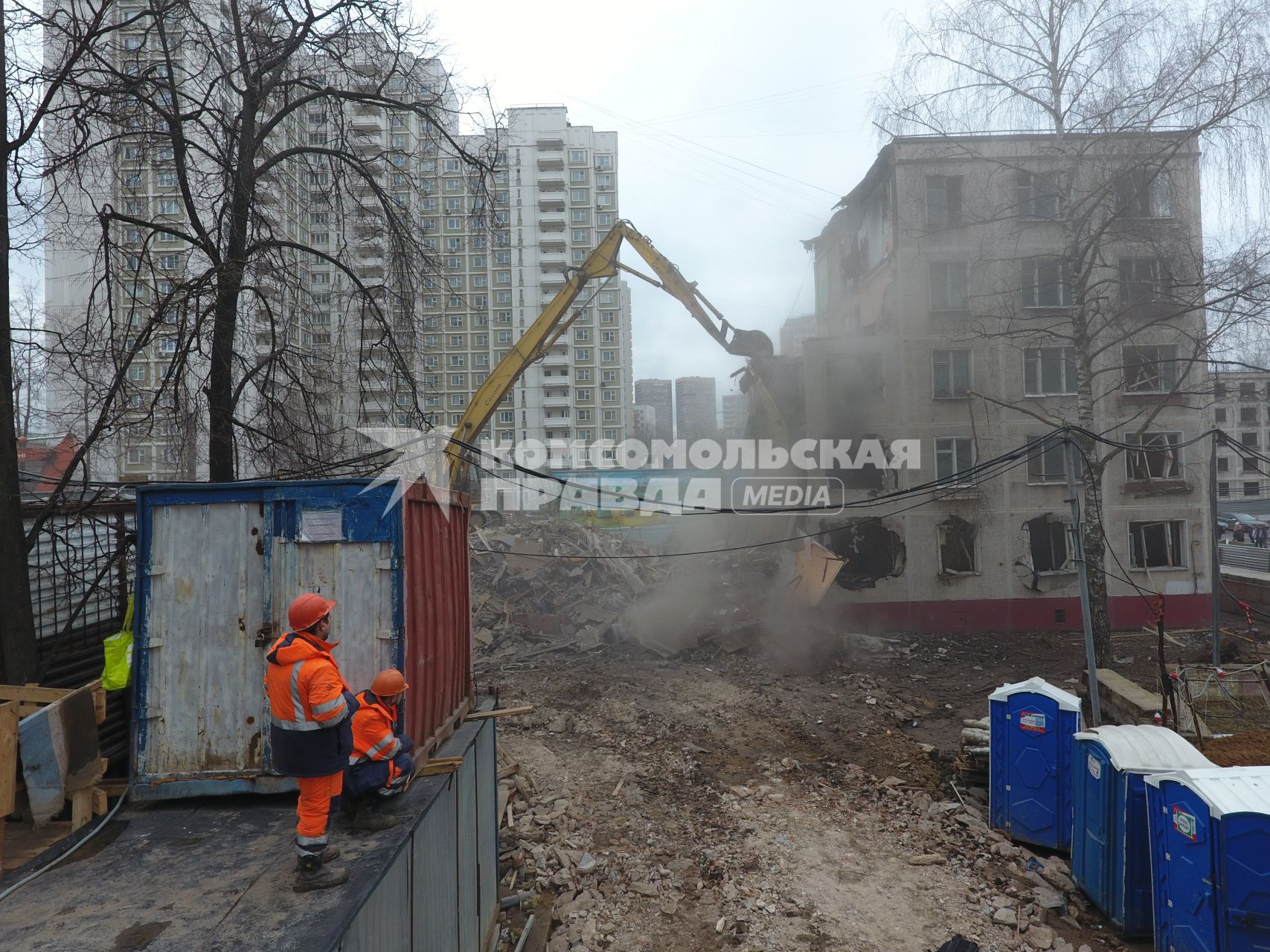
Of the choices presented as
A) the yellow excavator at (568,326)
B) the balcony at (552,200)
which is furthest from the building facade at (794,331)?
the yellow excavator at (568,326)

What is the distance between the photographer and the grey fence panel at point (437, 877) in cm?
382

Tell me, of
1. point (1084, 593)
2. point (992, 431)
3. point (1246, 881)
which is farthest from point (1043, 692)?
point (992, 431)

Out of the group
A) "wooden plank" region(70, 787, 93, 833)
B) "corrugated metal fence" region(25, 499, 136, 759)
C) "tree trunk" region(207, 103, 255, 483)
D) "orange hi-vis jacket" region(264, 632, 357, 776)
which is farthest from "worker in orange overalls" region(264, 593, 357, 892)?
"tree trunk" region(207, 103, 255, 483)

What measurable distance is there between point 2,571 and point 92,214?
14.2 ft

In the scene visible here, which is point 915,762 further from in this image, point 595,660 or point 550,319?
point 550,319

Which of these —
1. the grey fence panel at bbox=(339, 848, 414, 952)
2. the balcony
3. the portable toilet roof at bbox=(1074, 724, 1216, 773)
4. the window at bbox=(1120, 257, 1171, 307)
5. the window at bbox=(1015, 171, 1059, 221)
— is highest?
the balcony

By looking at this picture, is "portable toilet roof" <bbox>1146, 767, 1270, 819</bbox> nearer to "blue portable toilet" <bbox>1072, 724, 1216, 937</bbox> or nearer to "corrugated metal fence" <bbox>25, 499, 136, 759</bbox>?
"blue portable toilet" <bbox>1072, 724, 1216, 937</bbox>

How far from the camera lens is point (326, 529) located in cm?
457

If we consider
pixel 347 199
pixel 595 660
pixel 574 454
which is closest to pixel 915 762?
pixel 595 660

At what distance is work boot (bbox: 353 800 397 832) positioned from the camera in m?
3.89

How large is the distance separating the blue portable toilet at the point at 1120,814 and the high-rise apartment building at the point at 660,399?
3131 inches

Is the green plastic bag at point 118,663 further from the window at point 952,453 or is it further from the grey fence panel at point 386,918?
the window at point 952,453

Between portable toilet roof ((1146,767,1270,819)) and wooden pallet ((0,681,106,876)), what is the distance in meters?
7.36

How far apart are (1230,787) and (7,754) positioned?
7823 mm
